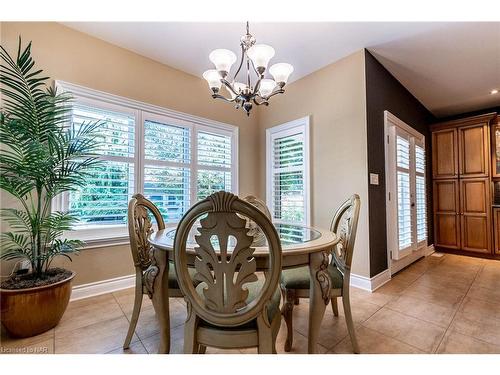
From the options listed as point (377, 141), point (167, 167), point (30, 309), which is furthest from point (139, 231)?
point (377, 141)

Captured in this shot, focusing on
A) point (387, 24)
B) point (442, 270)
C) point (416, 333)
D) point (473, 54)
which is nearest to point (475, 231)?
point (442, 270)

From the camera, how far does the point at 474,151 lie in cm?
378

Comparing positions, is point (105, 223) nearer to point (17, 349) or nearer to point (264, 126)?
point (17, 349)

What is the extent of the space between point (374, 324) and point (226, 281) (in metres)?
1.51

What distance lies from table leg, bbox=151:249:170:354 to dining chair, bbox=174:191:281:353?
340 millimetres

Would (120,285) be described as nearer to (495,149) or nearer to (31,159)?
(31,159)

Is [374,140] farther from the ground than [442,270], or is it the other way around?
[374,140]

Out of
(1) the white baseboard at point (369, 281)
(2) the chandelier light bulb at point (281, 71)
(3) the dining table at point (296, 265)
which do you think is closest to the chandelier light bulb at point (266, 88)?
(2) the chandelier light bulb at point (281, 71)

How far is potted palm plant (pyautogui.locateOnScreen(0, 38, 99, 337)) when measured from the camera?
5.34ft

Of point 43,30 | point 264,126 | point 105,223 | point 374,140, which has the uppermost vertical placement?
point 43,30

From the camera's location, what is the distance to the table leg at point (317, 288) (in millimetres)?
1265
